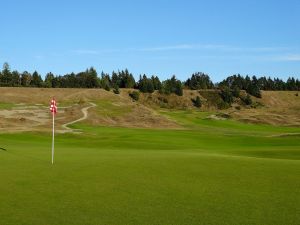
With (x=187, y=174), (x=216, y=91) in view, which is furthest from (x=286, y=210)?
(x=216, y=91)

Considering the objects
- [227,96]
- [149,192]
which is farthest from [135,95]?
[149,192]

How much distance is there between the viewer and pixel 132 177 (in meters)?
17.9

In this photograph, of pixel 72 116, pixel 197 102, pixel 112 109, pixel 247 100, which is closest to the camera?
pixel 72 116

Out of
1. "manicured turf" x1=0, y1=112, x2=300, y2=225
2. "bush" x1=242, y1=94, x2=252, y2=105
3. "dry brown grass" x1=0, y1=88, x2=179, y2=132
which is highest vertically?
"manicured turf" x1=0, y1=112, x2=300, y2=225

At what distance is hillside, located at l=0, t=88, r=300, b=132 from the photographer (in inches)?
3627

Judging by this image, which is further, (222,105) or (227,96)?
(227,96)

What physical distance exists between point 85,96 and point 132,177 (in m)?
136

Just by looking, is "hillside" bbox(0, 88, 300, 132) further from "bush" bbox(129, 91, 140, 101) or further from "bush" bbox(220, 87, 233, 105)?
"bush" bbox(220, 87, 233, 105)

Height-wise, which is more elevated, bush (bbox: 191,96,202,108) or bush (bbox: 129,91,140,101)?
bush (bbox: 129,91,140,101)

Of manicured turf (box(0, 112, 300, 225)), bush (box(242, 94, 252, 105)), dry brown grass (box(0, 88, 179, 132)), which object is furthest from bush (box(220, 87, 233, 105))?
manicured turf (box(0, 112, 300, 225))

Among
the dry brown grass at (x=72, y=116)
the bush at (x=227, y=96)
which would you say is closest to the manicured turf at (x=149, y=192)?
the dry brown grass at (x=72, y=116)

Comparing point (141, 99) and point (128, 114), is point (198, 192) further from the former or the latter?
point (141, 99)

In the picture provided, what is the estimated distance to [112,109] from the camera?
114 metres

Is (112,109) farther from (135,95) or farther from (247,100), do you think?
(247,100)
